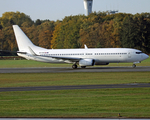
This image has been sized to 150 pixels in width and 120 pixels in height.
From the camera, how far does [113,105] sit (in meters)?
15.1

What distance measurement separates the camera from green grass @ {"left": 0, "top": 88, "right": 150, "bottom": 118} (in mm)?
12977

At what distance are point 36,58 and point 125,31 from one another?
6188cm

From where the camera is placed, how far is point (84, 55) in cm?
4981

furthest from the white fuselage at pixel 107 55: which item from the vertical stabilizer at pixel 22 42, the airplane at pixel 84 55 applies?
the vertical stabilizer at pixel 22 42

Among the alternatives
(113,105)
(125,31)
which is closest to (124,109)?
(113,105)

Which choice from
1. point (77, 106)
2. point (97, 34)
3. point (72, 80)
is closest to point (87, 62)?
point (72, 80)

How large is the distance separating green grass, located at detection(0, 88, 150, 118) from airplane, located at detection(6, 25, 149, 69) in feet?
97.6

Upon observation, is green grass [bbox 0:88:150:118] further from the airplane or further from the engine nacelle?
the airplane

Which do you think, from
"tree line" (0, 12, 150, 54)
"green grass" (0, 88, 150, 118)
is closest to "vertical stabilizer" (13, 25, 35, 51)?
"green grass" (0, 88, 150, 118)

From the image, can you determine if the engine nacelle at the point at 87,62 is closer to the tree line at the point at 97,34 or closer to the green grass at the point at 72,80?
the green grass at the point at 72,80

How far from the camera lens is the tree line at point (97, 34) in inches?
4200

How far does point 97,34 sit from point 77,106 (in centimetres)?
10151

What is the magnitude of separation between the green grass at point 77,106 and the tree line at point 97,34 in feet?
283

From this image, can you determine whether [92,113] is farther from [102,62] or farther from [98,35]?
[98,35]
